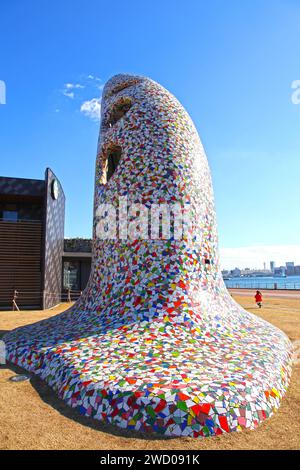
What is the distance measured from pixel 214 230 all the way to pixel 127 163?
2.82m

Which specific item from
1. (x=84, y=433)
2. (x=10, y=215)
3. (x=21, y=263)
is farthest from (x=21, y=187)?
(x=84, y=433)

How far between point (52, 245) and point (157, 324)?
49.3 ft

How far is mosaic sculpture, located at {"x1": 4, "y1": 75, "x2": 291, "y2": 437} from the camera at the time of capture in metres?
3.87

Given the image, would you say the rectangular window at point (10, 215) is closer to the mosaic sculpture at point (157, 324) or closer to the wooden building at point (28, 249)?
the wooden building at point (28, 249)

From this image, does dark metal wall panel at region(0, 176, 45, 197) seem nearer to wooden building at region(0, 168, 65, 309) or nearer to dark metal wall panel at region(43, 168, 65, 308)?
wooden building at region(0, 168, 65, 309)

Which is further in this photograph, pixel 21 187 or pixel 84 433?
pixel 21 187

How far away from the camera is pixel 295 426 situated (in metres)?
3.78

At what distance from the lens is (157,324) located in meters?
6.09

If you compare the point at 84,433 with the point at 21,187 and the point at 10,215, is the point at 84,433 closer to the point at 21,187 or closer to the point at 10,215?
the point at 21,187

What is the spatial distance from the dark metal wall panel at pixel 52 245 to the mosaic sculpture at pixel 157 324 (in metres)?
9.44

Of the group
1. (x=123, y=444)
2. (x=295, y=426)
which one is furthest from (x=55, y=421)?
(x=295, y=426)

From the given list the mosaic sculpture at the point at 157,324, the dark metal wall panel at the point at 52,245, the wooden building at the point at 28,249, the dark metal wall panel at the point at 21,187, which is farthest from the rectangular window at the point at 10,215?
the mosaic sculpture at the point at 157,324

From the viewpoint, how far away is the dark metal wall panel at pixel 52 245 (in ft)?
59.0
